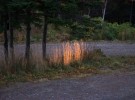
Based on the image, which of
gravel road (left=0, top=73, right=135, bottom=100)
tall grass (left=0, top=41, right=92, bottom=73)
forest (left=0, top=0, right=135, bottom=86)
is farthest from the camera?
forest (left=0, top=0, right=135, bottom=86)

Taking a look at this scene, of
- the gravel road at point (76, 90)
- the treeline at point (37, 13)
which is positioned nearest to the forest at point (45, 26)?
the treeline at point (37, 13)

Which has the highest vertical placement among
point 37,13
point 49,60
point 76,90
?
point 37,13

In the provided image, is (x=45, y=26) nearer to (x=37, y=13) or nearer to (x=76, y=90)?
(x=37, y=13)

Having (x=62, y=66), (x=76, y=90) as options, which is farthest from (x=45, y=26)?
(x=76, y=90)

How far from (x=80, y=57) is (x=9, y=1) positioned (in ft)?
11.8

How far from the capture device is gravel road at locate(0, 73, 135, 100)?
411 inches

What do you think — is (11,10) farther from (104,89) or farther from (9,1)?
(104,89)

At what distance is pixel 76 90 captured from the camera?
11.2 meters

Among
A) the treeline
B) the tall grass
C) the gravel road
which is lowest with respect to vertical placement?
the gravel road

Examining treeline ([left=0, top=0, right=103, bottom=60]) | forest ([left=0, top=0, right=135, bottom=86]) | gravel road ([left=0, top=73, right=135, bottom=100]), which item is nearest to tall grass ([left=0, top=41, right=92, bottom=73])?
forest ([left=0, top=0, right=135, bottom=86])

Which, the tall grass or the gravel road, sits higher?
the tall grass

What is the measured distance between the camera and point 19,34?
2545 centimetres

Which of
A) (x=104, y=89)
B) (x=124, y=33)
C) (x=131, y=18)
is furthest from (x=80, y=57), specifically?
(x=131, y=18)

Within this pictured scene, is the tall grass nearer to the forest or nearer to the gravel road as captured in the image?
the forest
